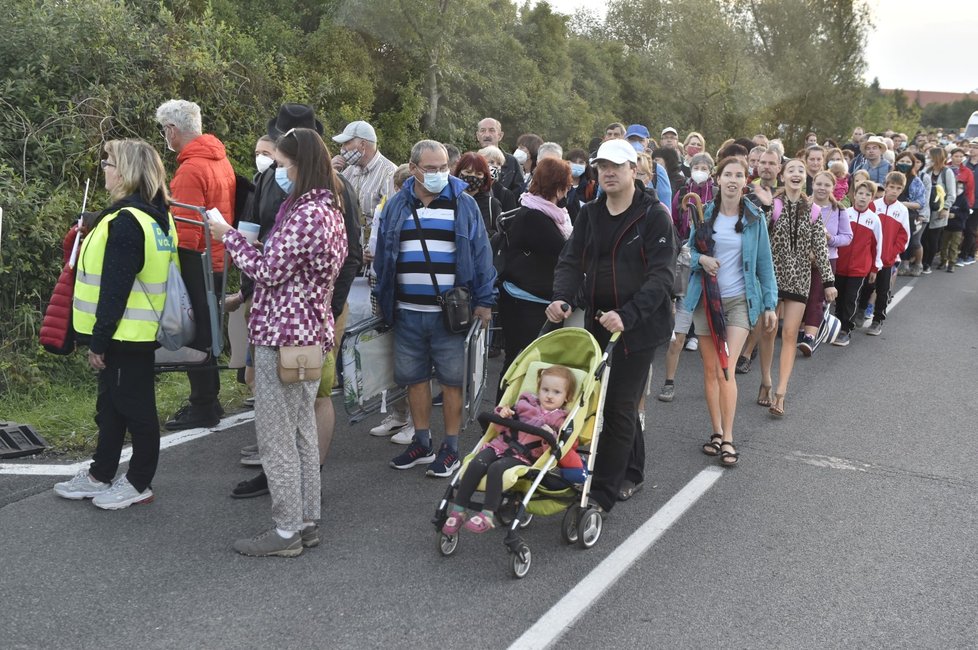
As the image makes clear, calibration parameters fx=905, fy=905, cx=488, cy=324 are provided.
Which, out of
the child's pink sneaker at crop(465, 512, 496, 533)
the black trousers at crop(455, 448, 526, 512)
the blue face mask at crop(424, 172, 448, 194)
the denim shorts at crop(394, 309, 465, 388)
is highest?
the blue face mask at crop(424, 172, 448, 194)

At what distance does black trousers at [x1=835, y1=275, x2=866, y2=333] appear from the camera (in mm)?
10156

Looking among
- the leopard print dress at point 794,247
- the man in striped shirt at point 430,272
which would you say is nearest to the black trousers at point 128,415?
the man in striped shirt at point 430,272

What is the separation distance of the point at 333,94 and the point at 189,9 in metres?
2.45

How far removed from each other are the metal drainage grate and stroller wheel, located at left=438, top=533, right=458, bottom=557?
9.67 feet

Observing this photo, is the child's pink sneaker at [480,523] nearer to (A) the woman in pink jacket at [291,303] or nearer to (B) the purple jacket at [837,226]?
(A) the woman in pink jacket at [291,303]

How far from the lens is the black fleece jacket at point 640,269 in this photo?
16.1 feet

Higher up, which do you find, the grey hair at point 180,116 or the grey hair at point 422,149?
the grey hair at point 180,116

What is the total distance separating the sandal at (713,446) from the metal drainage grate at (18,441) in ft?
14.5

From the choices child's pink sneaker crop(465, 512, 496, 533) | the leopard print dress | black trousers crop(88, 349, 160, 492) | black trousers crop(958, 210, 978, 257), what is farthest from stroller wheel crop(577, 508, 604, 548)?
black trousers crop(958, 210, 978, 257)

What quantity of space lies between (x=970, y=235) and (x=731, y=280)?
14.2 meters

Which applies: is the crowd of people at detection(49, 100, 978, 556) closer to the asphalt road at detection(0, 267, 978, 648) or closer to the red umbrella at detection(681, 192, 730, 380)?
the red umbrella at detection(681, 192, 730, 380)

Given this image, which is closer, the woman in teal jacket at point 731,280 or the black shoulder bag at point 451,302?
the black shoulder bag at point 451,302

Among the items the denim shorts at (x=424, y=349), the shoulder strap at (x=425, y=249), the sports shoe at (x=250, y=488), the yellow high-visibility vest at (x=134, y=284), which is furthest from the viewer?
the denim shorts at (x=424, y=349)

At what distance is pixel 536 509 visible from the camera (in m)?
4.59
